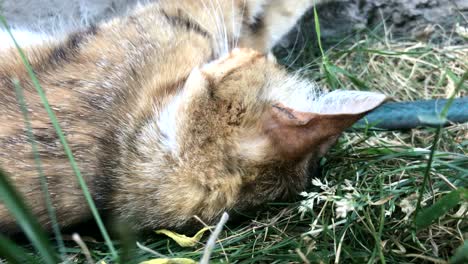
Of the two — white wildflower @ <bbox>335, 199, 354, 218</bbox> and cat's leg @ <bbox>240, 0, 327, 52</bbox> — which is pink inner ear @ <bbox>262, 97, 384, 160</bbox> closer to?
white wildflower @ <bbox>335, 199, 354, 218</bbox>

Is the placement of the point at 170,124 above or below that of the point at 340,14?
above

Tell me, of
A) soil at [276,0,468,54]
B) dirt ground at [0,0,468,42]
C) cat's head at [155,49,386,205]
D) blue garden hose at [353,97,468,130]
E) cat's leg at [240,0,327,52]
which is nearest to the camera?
cat's head at [155,49,386,205]

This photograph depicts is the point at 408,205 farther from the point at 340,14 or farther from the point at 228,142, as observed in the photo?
the point at 340,14

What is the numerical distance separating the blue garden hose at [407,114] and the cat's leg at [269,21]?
1.63 ft

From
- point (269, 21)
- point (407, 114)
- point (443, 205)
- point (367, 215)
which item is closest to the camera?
point (443, 205)

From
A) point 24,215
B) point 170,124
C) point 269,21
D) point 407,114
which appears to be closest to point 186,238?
point 170,124

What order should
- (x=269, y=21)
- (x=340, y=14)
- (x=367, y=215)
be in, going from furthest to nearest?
(x=340, y=14) → (x=269, y=21) → (x=367, y=215)

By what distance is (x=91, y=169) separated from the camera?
1.62 m

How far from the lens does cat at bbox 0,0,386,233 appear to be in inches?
62.4

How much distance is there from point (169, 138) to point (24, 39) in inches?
31.3

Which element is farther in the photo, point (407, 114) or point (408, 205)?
point (407, 114)

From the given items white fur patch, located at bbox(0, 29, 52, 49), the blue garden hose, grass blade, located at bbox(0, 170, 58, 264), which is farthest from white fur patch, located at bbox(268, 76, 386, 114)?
white fur patch, located at bbox(0, 29, 52, 49)

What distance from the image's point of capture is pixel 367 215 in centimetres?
154

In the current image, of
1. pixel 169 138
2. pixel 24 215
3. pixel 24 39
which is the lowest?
pixel 169 138
